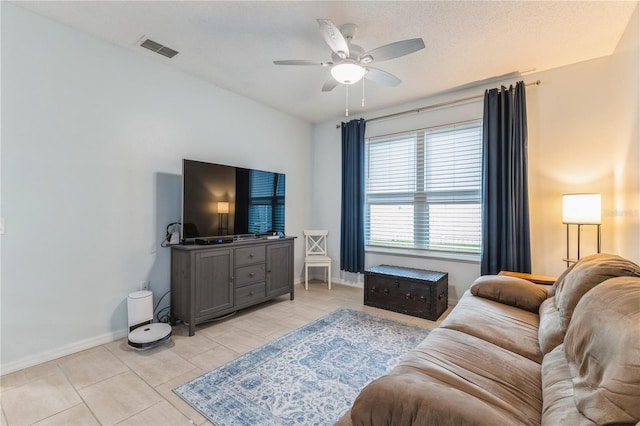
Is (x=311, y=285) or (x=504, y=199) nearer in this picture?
(x=504, y=199)

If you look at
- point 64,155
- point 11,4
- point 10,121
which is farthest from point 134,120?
point 11,4

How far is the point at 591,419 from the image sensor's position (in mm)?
814

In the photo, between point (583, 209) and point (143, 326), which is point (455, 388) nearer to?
point (583, 209)

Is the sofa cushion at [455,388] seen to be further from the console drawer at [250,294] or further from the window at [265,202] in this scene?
the window at [265,202]

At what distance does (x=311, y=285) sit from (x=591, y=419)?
13.0 feet

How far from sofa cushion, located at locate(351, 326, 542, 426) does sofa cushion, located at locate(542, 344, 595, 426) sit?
61mm

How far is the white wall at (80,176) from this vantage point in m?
2.17

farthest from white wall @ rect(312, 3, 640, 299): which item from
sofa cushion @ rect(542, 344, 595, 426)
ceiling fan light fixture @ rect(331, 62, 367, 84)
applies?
ceiling fan light fixture @ rect(331, 62, 367, 84)

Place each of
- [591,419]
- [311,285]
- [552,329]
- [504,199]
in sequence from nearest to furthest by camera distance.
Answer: [591,419] < [552,329] < [504,199] < [311,285]

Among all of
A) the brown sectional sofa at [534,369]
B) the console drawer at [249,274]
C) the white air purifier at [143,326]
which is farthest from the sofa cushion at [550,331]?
the white air purifier at [143,326]

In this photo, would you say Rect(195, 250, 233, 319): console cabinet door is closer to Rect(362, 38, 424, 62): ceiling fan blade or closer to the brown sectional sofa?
the brown sectional sofa

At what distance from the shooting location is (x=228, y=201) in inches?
129

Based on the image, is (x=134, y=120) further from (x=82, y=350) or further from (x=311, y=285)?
(x=311, y=285)

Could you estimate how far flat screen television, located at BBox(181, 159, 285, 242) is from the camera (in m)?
2.91
